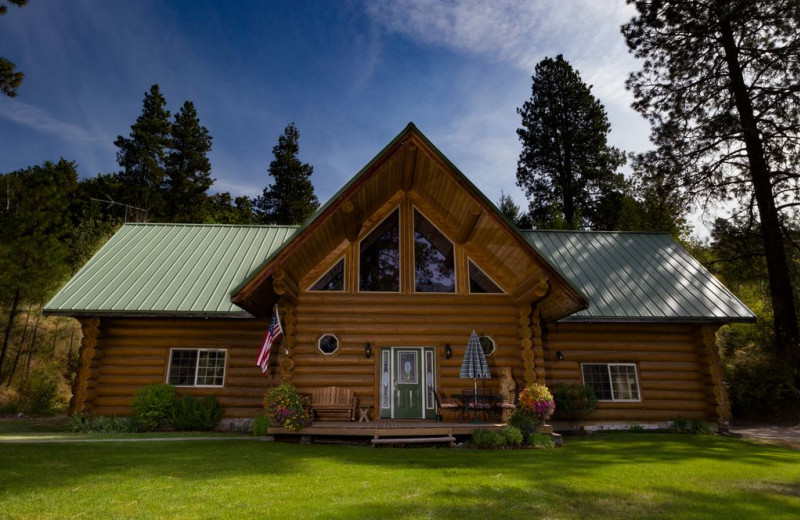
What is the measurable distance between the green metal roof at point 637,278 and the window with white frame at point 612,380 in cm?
182

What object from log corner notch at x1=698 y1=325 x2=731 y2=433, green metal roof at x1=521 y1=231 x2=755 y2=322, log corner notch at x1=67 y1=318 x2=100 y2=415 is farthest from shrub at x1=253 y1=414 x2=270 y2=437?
log corner notch at x1=698 y1=325 x2=731 y2=433

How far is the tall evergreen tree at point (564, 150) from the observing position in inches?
1414

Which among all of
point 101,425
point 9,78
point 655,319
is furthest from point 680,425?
point 9,78

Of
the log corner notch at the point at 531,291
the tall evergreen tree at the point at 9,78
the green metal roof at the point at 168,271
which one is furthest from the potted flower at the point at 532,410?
the tall evergreen tree at the point at 9,78

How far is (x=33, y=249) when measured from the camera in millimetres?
21469

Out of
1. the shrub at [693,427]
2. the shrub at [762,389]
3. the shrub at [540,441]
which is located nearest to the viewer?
the shrub at [540,441]

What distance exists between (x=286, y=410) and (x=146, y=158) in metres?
38.2

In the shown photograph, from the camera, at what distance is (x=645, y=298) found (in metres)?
14.7

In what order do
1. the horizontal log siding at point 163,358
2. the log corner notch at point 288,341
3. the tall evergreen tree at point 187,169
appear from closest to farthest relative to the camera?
the log corner notch at point 288,341 → the horizontal log siding at point 163,358 → the tall evergreen tree at point 187,169

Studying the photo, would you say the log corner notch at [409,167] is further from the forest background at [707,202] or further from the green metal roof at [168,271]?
the forest background at [707,202]

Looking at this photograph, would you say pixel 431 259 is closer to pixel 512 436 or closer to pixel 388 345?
pixel 388 345

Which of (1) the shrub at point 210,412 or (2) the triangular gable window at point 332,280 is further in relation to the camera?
(2) the triangular gable window at point 332,280

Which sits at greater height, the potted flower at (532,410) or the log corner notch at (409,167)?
the log corner notch at (409,167)

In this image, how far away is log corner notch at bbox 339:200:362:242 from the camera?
12.0 meters
